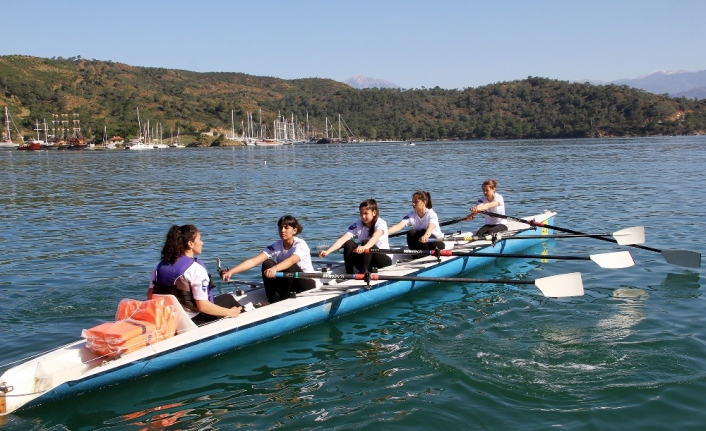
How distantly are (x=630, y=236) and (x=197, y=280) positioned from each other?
9614 millimetres

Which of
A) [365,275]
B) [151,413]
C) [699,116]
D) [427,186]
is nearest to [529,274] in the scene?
[365,275]

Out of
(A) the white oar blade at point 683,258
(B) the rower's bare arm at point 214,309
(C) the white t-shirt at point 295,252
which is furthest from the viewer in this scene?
(A) the white oar blade at point 683,258

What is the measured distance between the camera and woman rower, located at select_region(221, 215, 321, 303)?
373 inches

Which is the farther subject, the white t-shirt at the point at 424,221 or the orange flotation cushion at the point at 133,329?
the white t-shirt at the point at 424,221

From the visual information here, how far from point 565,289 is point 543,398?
10.8ft

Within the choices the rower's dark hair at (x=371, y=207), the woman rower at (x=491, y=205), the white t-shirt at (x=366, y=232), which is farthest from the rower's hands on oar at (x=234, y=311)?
the woman rower at (x=491, y=205)

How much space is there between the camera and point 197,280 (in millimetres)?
8227

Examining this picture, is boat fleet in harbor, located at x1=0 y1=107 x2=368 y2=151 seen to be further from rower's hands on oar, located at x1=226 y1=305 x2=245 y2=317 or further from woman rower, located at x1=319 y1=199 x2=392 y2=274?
rower's hands on oar, located at x1=226 y1=305 x2=245 y2=317

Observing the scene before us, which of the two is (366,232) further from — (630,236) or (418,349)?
(630,236)

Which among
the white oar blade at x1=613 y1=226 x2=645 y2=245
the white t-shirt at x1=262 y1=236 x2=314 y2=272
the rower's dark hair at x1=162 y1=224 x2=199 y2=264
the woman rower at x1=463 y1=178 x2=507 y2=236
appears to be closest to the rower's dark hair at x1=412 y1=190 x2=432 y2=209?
the woman rower at x1=463 y1=178 x2=507 y2=236

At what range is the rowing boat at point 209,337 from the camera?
23.3 ft

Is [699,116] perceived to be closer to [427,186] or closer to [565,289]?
[427,186]

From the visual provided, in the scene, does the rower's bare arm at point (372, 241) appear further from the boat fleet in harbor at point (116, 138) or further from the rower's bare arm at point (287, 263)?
the boat fleet in harbor at point (116, 138)

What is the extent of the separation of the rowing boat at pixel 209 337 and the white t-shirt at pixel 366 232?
20.1 inches
